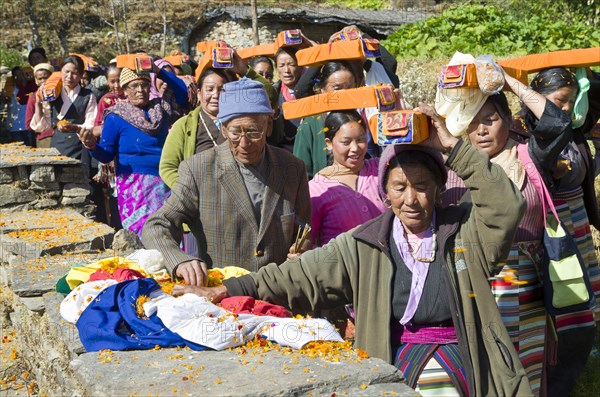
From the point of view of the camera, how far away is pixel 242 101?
395 centimetres

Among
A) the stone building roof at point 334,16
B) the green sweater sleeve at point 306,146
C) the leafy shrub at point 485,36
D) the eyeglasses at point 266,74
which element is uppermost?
the stone building roof at point 334,16

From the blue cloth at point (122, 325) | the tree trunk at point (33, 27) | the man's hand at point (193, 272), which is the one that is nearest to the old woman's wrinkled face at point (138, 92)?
the man's hand at point (193, 272)

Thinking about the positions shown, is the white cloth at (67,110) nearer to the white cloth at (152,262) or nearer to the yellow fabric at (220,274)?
the white cloth at (152,262)

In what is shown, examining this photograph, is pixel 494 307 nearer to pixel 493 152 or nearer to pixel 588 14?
pixel 493 152

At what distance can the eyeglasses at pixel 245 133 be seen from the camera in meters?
3.98

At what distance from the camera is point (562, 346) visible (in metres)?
4.70

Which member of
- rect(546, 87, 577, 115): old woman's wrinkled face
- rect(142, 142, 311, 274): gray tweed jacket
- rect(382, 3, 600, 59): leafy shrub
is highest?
rect(382, 3, 600, 59): leafy shrub

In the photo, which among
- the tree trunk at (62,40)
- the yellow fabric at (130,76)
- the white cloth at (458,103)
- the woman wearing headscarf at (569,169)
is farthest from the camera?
the tree trunk at (62,40)

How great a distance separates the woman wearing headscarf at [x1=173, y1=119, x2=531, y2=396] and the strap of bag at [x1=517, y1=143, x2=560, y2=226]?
2.77 feet

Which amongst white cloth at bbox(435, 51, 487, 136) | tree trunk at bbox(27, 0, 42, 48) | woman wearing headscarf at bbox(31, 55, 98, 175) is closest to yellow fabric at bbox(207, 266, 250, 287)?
white cloth at bbox(435, 51, 487, 136)

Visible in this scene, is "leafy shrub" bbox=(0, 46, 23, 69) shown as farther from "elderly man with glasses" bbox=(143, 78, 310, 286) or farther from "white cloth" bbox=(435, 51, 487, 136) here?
"white cloth" bbox=(435, 51, 487, 136)

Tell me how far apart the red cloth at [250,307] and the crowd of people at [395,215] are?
12cm

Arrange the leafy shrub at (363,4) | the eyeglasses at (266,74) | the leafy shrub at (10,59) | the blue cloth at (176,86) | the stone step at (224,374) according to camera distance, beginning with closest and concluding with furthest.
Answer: the stone step at (224,374) → the blue cloth at (176,86) → the eyeglasses at (266,74) → the leafy shrub at (10,59) → the leafy shrub at (363,4)

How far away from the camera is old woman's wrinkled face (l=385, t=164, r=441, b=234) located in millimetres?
3342
